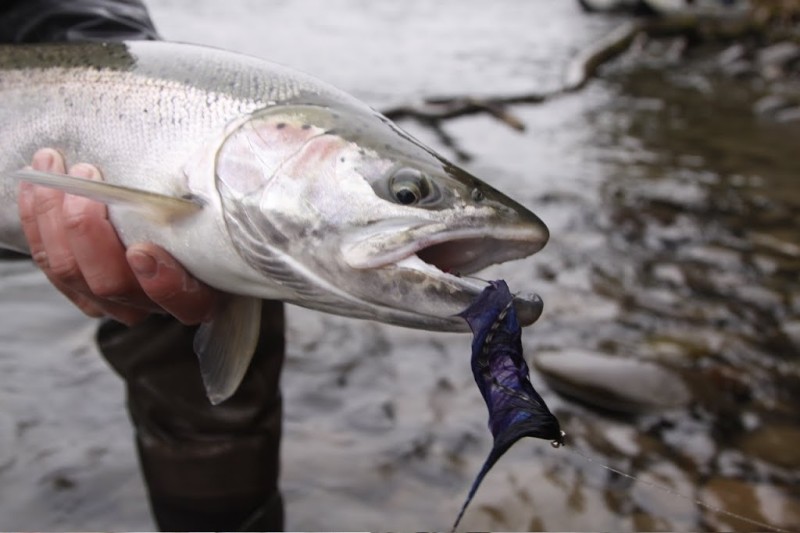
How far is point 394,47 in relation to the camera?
41.8 ft

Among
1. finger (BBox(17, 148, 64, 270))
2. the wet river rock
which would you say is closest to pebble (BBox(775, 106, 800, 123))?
the wet river rock

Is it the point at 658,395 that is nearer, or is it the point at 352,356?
the point at 658,395

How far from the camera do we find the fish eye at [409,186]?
154cm

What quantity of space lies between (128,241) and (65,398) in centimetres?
150

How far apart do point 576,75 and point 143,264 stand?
9039 mm

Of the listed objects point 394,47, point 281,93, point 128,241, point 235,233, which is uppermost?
point 281,93

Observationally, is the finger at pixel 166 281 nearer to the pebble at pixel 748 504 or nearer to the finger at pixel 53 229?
the finger at pixel 53 229

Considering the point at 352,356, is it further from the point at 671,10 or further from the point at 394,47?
the point at 671,10

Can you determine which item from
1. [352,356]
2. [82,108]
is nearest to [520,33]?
[352,356]

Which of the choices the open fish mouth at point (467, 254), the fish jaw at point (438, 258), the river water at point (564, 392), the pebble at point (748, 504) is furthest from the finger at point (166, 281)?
the pebble at point (748, 504)

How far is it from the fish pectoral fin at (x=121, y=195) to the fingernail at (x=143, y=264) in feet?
0.30

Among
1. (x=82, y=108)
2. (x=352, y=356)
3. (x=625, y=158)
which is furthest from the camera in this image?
(x=625, y=158)

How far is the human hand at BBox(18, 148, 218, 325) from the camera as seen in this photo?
1777 mm

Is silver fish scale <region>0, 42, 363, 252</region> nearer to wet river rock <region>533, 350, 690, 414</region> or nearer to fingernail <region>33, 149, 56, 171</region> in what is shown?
fingernail <region>33, 149, 56, 171</region>
